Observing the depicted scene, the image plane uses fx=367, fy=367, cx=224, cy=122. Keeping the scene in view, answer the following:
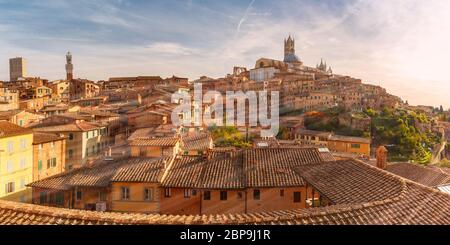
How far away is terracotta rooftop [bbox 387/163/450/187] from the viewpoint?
13.1 m

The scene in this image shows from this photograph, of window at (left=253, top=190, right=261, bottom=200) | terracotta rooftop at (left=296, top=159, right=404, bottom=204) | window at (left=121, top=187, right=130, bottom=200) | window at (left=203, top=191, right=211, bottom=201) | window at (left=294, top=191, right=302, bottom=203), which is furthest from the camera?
window at (left=121, top=187, right=130, bottom=200)

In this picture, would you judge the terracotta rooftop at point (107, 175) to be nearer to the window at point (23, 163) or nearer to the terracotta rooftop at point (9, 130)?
the terracotta rooftop at point (9, 130)

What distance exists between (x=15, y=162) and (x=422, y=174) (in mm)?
18899

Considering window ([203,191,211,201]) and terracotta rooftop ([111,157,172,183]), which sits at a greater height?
terracotta rooftop ([111,157,172,183])

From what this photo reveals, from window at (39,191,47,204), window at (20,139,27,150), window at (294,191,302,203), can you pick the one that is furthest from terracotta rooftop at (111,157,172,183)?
window at (20,139,27,150)

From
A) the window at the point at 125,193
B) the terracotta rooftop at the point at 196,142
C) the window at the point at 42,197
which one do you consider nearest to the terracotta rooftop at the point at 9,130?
the window at the point at 42,197

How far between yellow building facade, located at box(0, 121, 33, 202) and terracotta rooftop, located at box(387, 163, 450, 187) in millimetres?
16812

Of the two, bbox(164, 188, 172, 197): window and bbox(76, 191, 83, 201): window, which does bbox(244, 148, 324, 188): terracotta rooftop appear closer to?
bbox(164, 188, 172, 197): window

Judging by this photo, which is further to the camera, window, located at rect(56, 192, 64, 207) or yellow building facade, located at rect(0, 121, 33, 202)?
yellow building facade, located at rect(0, 121, 33, 202)

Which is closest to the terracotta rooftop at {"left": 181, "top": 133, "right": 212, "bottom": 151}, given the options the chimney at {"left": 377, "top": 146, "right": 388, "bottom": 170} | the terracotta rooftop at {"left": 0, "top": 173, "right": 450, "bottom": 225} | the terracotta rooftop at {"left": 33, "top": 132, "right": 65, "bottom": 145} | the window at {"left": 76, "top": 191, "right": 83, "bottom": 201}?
the window at {"left": 76, "top": 191, "right": 83, "bottom": 201}

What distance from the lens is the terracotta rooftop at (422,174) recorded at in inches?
517

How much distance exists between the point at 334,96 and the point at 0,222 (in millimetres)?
52158

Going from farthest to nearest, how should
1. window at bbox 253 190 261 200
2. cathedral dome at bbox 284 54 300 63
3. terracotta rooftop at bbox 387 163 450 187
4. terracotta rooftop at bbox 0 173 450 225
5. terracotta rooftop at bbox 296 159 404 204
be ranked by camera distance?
cathedral dome at bbox 284 54 300 63
terracotta rooftop at bbox 387 163 450 187
window at bbox 253 190 261 200
terracotta rooftop at bbox 296 159 404 204
terracotta rooftop at bbox 0 173 450 225

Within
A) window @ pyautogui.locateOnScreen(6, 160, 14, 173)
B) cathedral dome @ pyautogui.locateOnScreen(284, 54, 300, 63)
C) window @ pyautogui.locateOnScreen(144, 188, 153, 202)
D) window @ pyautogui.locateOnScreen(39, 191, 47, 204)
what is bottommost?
window @ pyautogui.locateOnScreen(39, 191, 47, 204)
